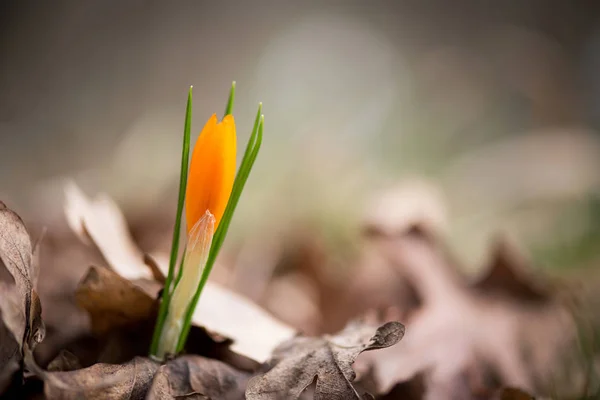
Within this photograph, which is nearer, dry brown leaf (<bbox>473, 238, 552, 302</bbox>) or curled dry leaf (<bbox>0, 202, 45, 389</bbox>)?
curled dry leaf (<bbox>0, 202, 45, 389</bbox>)

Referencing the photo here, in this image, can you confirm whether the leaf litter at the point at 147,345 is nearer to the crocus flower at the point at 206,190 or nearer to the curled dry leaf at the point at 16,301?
the curled dry leaf at the point at 16,301

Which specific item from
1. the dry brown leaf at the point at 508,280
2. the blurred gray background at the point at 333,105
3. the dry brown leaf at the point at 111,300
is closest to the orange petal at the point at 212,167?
the dry brown leaf at the point at 111,300

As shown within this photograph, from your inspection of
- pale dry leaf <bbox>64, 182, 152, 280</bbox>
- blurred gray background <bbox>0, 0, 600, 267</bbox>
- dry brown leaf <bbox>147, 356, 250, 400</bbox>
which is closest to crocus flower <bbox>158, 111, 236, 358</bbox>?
dry brown leaf <bbox>147, 356, 250, 400</bbox>

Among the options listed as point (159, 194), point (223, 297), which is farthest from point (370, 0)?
point (223, 297)

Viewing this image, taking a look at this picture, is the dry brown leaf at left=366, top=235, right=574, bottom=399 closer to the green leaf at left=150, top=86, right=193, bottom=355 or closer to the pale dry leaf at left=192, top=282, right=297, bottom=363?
the pale dry leaf at left=192, top=282, right=297, bottom=363

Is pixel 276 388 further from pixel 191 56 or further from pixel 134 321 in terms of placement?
pixel 191 56
